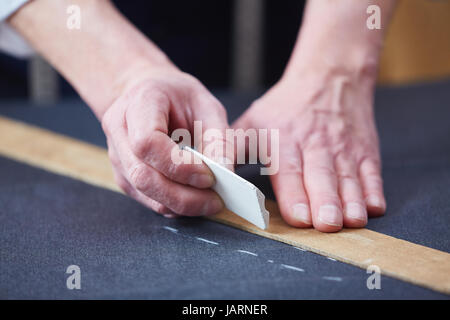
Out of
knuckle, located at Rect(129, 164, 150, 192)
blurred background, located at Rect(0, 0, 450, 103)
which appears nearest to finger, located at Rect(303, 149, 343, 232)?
knuckle, located at Rect(129, 164, 150, 192)

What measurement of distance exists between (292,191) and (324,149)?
0.34ft

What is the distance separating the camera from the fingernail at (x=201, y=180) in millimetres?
647

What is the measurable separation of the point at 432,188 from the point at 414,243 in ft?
0.66

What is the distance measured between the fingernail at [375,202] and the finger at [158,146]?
0.24m

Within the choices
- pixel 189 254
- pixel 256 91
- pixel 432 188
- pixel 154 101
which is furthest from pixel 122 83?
pixel 256 91

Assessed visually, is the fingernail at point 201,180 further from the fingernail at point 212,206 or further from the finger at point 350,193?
the finger at point 350,193

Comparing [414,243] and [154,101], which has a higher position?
[154,101]

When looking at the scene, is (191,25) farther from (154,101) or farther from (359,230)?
(359,230)

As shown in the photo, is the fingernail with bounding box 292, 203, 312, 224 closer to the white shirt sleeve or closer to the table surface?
the table surface

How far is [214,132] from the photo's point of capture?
2.32 ft

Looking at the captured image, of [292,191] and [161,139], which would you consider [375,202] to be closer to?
[292,191]

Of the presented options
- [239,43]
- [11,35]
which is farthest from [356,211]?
[239,43]

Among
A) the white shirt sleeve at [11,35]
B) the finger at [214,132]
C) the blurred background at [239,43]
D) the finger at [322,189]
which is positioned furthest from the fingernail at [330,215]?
the blurred background at [239,43]
